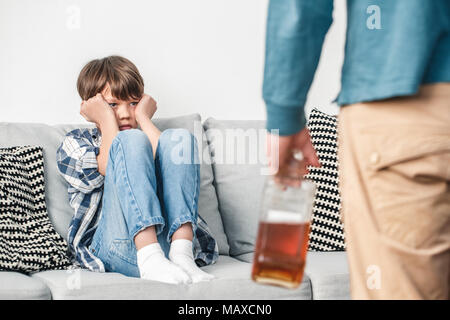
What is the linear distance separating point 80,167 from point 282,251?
1.16 meters

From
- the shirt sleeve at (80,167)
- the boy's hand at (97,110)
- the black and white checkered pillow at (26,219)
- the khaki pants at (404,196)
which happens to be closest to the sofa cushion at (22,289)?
the black and white checkered pillow at (26,219)

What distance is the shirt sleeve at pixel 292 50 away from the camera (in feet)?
2.34

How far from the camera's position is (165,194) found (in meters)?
1.69

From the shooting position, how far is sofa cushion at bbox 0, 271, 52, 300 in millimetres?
1330

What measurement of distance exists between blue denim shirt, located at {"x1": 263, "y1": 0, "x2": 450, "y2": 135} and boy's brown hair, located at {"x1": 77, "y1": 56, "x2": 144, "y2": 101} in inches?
51.4

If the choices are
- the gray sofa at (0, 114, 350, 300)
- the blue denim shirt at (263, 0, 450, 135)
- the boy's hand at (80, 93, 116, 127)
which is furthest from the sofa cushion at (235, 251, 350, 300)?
the blue denim shirt at (263, 0, 450, 135)

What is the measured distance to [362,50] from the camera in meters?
0.72

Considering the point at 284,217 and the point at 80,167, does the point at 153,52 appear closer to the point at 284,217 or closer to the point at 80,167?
the point at 80,167

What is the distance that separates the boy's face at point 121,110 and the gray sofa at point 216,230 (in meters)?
0.16

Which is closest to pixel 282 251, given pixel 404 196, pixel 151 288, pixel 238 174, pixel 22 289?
pixel 404 196
